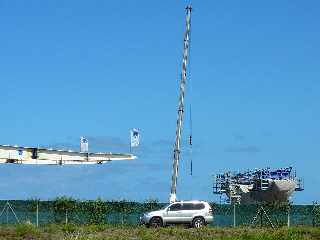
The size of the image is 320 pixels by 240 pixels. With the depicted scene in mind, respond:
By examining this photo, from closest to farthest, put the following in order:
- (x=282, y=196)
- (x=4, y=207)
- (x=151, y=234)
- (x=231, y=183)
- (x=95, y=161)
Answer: (x=151, y=234) → (x=95, y=161) → (x=4, y=207) → (x=282, y=196) → (x=231, y=183)

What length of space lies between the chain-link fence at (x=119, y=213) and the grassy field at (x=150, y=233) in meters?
6.94

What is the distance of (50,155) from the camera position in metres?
41.9

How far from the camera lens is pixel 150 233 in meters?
41.1

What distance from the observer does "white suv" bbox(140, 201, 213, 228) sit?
4803cm

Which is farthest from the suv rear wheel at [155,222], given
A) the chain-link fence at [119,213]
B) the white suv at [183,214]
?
→ the chain-link fence at [119,213]

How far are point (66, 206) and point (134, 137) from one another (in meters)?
8.99

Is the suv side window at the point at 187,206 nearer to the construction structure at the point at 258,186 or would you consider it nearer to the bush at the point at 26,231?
the bush at the point at 26,231

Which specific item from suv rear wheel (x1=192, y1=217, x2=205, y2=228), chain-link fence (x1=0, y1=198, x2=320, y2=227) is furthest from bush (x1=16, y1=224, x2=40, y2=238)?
suv rear wheel (x1=192, y1=217, x2=205, y2=228)

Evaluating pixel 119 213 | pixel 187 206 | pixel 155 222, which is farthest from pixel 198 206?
pixel 119 213

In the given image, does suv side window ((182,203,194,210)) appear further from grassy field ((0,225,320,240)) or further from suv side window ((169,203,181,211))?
grassy field ((0,225,320,240))

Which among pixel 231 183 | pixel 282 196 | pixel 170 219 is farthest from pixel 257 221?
pixel 231 183

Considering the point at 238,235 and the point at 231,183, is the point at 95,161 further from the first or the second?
the point at 231,183

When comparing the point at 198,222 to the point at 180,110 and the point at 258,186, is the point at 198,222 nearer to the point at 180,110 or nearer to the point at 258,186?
the point at 180,110

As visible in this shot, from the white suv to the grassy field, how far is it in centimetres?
316
